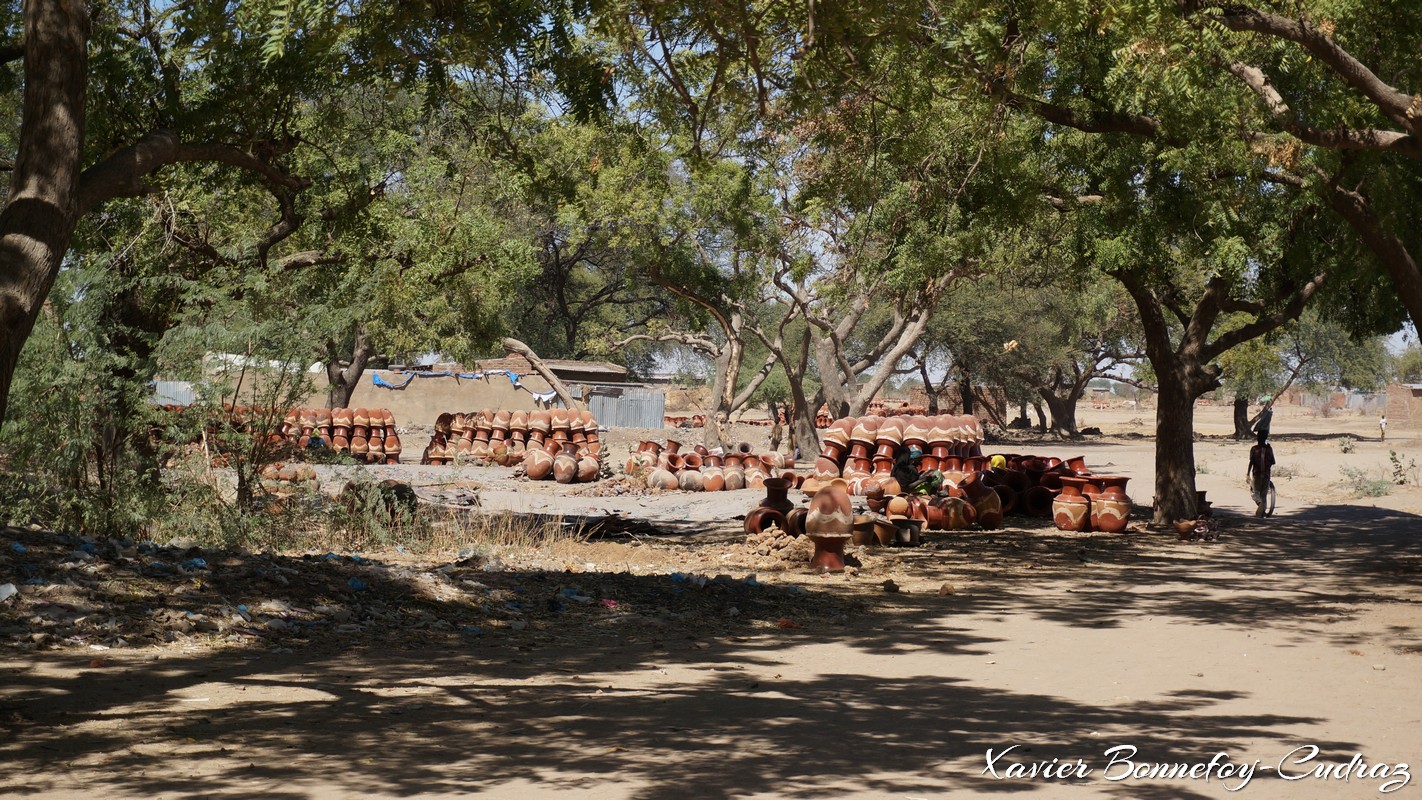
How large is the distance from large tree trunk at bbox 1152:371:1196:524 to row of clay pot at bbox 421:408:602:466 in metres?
13.6

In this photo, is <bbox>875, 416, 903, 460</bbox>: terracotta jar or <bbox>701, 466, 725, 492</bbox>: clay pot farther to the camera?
<bbox>701, 466, 725, 492</bbox>: clay pot

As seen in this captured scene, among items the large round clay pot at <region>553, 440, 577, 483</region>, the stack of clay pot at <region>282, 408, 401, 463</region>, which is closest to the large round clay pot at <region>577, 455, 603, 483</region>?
the large round clay pot at <region>553, 440, 577, 483</region>

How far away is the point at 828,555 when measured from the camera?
508 inches

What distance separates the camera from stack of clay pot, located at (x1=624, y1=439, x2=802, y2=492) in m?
23.9

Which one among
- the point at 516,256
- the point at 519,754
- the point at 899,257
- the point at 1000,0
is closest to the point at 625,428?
the point at 516,256

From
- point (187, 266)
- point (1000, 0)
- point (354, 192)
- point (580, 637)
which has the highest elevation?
point (1000, 0)

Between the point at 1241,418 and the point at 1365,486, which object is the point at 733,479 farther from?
the point at 1241,418

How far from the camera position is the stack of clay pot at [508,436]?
93.8 feet

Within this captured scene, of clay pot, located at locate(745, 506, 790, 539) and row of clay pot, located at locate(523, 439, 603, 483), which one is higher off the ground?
row of clay pot, located at locate(523, 439, 603, 483)

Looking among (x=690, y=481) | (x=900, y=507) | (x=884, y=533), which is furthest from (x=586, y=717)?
(x=690, y=481)

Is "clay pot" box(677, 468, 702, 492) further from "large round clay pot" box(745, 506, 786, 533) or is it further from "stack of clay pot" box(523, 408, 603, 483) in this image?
"large round clay pot" box(745, 506, 786, 533)

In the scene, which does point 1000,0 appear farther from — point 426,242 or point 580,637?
point 426,242

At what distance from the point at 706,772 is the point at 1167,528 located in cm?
1439

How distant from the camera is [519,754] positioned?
5.62 m
